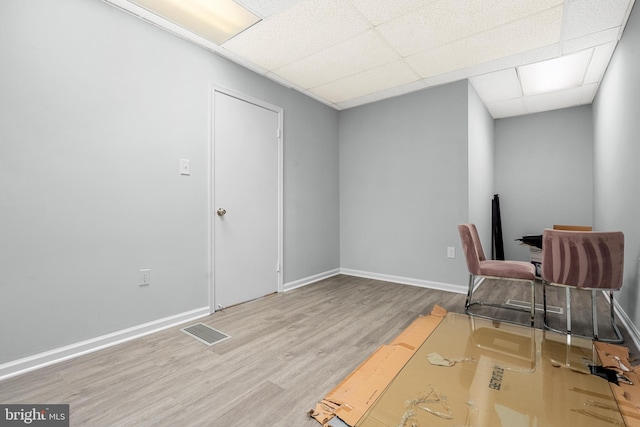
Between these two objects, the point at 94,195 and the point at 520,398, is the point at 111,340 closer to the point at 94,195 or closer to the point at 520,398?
the point at 94,195

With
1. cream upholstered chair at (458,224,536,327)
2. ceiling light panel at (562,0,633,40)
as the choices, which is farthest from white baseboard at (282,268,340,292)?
ceiling light panel at (562,0,633,40)

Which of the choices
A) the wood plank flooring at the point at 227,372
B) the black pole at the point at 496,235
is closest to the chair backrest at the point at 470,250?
the wood plank flooring at the point at 227,372

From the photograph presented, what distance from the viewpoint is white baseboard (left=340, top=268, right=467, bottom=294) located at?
11.1 ft

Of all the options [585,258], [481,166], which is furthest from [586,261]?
[481,166]

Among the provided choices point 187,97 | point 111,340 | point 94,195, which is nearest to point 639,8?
point 187,97

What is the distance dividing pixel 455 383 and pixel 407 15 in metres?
2.57

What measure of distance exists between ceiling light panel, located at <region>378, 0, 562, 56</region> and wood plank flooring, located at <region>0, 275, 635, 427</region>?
2493 millimetres

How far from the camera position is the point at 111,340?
2.08 metres

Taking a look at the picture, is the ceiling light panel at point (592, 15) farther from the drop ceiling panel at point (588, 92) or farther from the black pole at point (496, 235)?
the black pole at point (496, 235)

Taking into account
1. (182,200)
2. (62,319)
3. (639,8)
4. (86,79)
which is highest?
(639,8)

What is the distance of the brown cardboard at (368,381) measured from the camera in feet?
4.44

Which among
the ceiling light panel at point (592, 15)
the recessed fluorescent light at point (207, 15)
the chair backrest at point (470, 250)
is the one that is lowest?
the chair backrest at point (470, 250)

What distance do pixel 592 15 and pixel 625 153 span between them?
1130 mm

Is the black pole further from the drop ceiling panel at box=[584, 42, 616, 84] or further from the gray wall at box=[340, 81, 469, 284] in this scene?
the drop ceiling panel at box=[584, 42, 616, 84]
